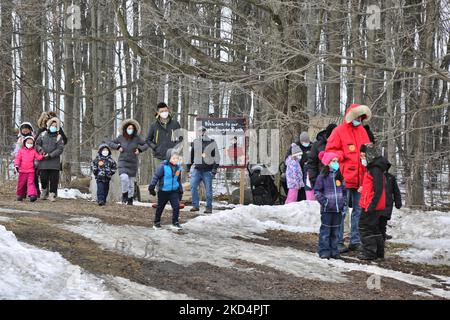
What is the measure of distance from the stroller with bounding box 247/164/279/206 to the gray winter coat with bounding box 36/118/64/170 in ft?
14.9

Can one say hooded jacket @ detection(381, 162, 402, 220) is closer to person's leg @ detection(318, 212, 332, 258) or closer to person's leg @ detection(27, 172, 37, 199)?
person's leg @ detection(318, 212, 332, 258)

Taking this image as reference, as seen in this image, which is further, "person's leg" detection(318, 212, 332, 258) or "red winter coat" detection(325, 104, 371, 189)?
"red winter coat" detection(325, 104, 371, 189)

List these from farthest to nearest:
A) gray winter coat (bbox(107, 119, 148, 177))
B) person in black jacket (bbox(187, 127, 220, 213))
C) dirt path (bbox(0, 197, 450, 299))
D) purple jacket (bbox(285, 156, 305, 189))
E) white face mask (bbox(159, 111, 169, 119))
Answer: purple jacket (bbox(285, 156, 305, 189)), gray winter coat (bbox(107, 119, 148, 177)), white face mask (bbox(159, 111, 169, 119)), person in black jacket (bbox(187, 127, 220, 213)), dirt path (bbox(0, 197, 450, 299))

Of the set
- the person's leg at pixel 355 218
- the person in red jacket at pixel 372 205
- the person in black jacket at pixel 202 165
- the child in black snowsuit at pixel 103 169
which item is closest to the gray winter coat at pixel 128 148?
the child in black snowsuit at pixel 103 169

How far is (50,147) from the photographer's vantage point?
1308 cm

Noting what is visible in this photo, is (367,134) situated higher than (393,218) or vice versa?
(367,134)

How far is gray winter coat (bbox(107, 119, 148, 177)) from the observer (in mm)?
13102

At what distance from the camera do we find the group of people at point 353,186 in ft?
27.0

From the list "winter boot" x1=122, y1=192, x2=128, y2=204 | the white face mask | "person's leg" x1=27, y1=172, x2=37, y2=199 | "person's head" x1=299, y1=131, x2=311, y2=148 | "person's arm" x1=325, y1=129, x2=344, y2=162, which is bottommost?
"winter boot" x1=122, y1=192, x2=128, y2=204

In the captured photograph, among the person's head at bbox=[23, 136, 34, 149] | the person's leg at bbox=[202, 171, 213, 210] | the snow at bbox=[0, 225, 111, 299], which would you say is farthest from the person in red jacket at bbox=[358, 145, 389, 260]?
the person's head at bbox=[23, 136, 34, 149]
